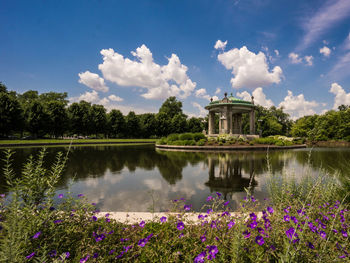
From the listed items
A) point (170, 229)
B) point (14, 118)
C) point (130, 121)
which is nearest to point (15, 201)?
point (170, 229)

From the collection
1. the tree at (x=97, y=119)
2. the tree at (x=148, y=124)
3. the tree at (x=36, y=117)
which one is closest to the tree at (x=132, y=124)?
the tree at (x=148, y=124)

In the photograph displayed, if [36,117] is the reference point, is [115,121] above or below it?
above

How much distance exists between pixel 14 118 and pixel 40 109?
4.86 m

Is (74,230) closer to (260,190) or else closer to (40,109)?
(260,190)

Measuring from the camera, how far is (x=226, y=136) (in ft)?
83.5

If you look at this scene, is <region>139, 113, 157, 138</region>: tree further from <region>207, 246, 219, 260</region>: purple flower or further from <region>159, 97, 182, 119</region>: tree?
<region>207, 246, 219, 260</region>: purple flower

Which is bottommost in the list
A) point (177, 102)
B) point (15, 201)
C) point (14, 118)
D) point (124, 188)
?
point (124, 188)

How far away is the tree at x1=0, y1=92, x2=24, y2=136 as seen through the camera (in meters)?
34.2

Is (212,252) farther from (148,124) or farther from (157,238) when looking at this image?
(148,124)

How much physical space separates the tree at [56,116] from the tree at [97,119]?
6412 mm

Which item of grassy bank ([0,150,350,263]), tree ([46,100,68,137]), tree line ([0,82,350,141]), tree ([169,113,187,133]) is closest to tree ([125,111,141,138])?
tree line ([0,82,350,141])

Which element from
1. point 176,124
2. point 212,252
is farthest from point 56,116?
point 212,252

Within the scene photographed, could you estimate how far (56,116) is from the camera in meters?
42.1

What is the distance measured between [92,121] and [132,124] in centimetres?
1167
